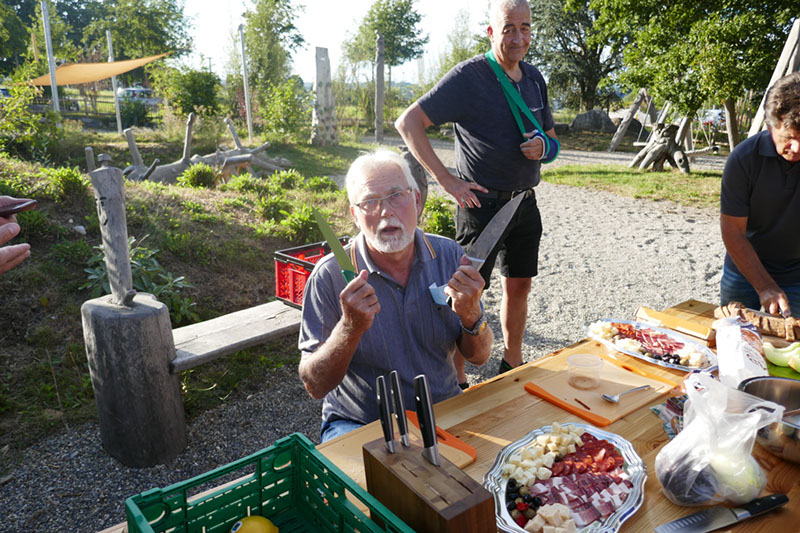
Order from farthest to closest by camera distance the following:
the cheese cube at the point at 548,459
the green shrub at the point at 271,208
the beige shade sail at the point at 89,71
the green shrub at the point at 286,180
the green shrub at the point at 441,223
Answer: the beige shade sail at the point at 89,71 < the green shrub at the point at 286,180 < the green shrub at the point at 271,208 < the green shrub at the point at 441,223 < the cheese cube at the point at 548,459

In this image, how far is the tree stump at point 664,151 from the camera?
12.4 metres

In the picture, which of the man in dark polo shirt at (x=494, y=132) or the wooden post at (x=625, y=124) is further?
the wooden post at (x=625, y=124)

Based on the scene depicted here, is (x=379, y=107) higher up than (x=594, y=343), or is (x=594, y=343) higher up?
(x=379, y=107)

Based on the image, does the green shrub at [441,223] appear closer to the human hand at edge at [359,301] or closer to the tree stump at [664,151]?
the human hand at edge at [359,301]

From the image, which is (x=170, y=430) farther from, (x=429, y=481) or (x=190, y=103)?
(x=190, y=103)

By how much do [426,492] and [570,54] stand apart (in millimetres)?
29464

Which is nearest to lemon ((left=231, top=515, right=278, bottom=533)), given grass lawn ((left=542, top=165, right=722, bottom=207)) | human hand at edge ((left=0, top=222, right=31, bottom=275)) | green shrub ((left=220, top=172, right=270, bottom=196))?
human hand at edge ((left=0, top=222, right=31, bottom=275))

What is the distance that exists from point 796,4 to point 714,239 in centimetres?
563

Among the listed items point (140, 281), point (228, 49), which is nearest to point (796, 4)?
point (140, 281)

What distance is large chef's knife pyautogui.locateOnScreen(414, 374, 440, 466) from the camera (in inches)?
41.9

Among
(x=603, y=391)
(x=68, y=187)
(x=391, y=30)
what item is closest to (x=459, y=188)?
(x=603, y=391)

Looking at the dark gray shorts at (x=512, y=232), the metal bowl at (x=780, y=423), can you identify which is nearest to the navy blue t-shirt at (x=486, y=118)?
the dark gray shorts at (x=512, y=232)

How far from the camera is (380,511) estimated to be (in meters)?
0.97

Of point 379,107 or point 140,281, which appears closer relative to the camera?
point 140,281
